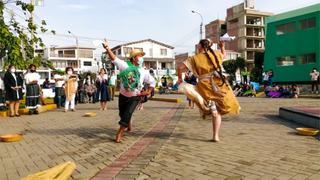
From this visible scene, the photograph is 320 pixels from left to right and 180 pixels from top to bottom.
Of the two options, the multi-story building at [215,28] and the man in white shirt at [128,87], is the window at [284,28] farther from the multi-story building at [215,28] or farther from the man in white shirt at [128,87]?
the multi-story building at [215,28]

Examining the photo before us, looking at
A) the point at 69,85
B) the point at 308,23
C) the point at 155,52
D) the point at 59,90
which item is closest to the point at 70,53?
the point at 155,52

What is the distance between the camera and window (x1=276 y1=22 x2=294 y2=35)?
3578cm

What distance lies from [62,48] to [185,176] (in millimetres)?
102662

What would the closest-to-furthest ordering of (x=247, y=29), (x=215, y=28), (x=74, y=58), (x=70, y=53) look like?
(x=247, y=29) → (x=215, y=28) → (x=74, y=58) → (x=70, y=53)

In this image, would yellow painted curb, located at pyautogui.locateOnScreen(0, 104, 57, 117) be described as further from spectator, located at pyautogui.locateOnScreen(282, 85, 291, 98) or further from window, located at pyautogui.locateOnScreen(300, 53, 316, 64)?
window, located at pyautogui.locateOnScreen(300, 53, 316, 64)

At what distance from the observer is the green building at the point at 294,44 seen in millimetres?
33188

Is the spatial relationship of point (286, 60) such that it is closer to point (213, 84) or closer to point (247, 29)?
point (213, 84)

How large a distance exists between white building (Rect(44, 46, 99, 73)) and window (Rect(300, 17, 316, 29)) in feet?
213

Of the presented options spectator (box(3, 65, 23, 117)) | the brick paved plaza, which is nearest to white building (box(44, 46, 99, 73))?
spectator (box(3, 65, 23, 117))

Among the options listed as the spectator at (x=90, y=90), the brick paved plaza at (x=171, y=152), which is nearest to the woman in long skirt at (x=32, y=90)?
the brick paved plaza at (x=171, y=152)

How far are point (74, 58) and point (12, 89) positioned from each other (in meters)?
86.6

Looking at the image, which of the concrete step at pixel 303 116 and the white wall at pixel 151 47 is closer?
the concrete step at pixel 303 116

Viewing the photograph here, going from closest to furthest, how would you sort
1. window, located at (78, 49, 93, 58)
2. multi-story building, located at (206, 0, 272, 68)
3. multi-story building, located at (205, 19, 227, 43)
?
multi-story building, located at (206, 0, 272, 68) → multi-story building, located at (205, 19, 227, 43) → window, located at (78, 49, 93, 58)

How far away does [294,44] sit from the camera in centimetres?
3544
